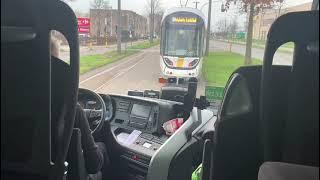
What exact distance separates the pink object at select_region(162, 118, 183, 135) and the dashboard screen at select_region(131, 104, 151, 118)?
0.68ft

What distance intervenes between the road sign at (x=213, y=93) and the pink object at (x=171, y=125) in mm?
294

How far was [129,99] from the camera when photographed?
147 inches

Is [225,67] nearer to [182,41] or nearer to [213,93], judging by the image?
[213,93]

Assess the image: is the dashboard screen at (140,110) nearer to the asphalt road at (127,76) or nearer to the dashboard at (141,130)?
the dashboard at (141,130)

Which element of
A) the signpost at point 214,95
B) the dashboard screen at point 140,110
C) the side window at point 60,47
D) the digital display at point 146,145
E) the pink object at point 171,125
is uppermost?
the side window at point 60,47

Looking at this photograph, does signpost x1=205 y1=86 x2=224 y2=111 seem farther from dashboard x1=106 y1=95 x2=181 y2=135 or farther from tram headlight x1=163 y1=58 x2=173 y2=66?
tram headlight x1=163 y1=58 x2=173 y2=66

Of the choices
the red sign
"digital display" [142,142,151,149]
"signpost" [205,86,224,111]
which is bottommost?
"digital display" [142,142,151,149]

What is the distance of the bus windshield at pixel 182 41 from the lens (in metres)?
13.9

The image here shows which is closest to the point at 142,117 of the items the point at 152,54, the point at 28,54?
the point at 28,54

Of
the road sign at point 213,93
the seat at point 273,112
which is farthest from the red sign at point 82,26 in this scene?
the road sign at point 213,93

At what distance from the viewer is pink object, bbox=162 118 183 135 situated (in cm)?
344

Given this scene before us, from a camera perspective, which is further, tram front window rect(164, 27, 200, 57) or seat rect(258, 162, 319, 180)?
tram front window rect(164, 27, 200, 57)

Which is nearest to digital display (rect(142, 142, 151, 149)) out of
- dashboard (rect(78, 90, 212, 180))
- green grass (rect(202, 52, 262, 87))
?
dashboard (rect(78, 90, 212, 180))

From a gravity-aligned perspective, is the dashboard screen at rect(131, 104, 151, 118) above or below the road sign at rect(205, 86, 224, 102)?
below
